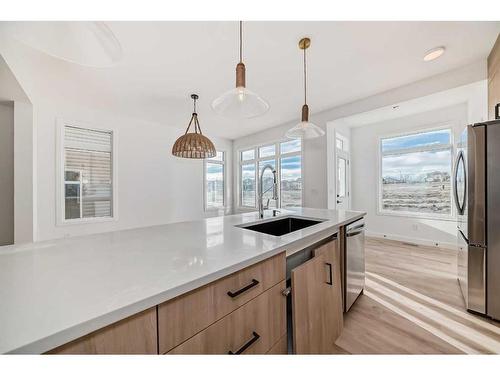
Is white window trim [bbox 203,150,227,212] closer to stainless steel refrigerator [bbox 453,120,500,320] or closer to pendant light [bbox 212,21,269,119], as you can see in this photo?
pendant light [bbox 212,21,269,119]

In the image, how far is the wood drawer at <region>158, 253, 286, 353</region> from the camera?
61cm

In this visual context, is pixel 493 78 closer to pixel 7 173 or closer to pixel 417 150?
pixel 417 150

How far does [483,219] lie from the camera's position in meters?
→ 1.70

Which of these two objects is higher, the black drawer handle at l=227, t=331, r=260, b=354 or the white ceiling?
the white ceiling

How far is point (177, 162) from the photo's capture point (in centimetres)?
463

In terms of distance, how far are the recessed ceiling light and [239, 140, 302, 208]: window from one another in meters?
2.37

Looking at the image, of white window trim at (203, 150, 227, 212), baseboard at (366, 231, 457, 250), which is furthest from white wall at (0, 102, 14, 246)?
baseboard at (366, 231, 457, 250)

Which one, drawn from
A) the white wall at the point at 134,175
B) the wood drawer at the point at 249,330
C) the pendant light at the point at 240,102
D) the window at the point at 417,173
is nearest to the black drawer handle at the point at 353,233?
the wood drawer at the point at 249,330

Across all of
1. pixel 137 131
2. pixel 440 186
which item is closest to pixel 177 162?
pixel 137 131

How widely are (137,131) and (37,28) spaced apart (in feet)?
12.0

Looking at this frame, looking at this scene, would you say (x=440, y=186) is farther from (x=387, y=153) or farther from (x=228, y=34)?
(x=228, y=34)

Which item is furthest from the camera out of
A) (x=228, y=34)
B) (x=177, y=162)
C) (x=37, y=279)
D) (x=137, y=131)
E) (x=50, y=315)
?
(x=177, y=162)

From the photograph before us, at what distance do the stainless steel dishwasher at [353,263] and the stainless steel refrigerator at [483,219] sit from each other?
2.97 feet

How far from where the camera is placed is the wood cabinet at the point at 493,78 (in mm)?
1937
